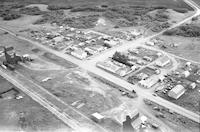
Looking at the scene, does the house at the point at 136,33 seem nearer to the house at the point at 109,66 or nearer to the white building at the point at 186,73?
the house at the point at 109,66

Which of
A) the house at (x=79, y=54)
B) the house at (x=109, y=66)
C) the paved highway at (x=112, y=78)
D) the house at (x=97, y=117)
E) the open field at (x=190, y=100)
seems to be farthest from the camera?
the house at (x=79, y=54)

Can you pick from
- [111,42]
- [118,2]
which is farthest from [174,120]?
[118,2]

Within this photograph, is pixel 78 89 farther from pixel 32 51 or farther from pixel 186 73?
pixel 32 51

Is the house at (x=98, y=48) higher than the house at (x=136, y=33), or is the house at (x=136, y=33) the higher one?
the house at (x=136, y=33)

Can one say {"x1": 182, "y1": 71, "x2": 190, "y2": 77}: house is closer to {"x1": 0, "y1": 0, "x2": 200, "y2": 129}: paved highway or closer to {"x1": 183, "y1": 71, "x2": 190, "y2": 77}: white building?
{"x1": 183, "y1": 71, "x2": 190, "y2": 77}: white building

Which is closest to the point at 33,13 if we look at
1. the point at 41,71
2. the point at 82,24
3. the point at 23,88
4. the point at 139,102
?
the point at 82,24

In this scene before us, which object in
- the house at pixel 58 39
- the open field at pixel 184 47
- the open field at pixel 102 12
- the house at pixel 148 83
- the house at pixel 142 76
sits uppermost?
the open field at pixel 102 12

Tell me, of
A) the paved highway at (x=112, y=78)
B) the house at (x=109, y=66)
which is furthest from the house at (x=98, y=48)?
the house at (x=109, y=66)
